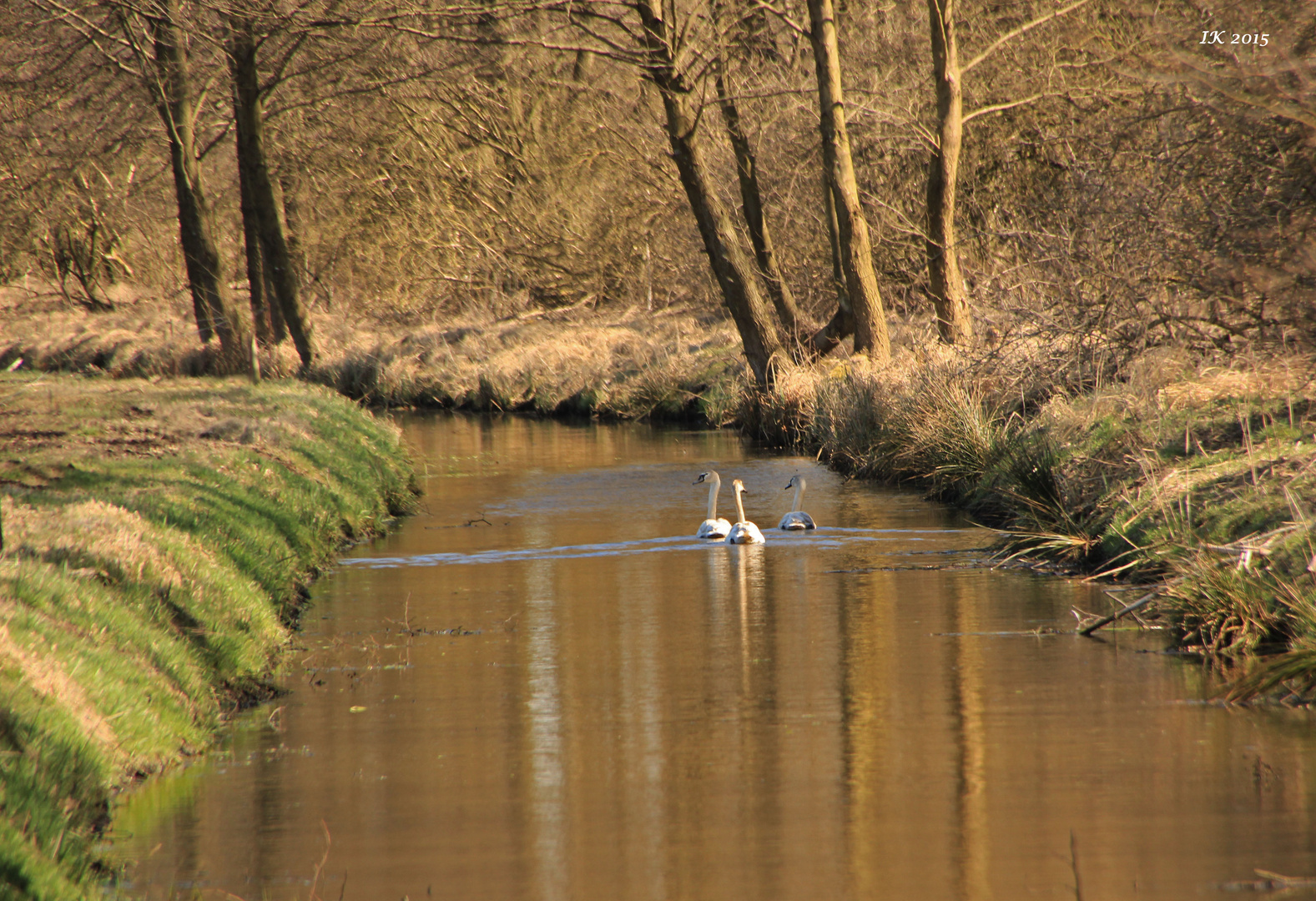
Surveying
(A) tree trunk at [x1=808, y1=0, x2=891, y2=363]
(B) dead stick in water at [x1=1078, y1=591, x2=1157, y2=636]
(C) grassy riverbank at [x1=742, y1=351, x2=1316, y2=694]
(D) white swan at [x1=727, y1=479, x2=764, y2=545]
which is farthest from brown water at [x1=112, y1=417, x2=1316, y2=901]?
(A) tree trunk at [x1=808, y1=0, x2=891, y2=363]

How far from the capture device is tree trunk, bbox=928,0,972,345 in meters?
21.1

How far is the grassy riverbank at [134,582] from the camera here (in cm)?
577

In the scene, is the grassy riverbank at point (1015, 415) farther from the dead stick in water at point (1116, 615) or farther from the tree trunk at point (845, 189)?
the tree trunk at point (845, 189)

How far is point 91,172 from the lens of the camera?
35.2 meters

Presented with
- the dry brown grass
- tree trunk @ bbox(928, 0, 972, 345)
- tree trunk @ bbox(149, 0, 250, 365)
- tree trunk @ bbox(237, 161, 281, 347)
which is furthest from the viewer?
the dry brown grass

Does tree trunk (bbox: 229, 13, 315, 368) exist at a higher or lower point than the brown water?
higher

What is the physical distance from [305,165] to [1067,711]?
107ft

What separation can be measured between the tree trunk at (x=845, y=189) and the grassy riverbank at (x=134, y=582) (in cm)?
810

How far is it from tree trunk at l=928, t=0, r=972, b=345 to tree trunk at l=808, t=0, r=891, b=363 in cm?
98

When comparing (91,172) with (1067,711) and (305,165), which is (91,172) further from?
(1067,711)

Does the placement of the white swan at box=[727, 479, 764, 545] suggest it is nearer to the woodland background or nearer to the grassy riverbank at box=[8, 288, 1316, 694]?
the grassy riverbank at box=[8, 288, 1316, 694]

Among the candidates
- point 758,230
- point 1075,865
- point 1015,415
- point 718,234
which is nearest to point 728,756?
point 1075,865

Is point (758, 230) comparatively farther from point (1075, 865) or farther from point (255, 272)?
point (1075, 865)

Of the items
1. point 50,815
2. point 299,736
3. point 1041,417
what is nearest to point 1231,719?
point 299,736
